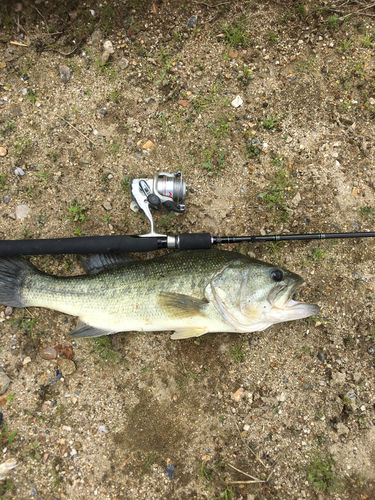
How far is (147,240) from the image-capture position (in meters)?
3.00

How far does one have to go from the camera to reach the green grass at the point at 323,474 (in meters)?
3.21

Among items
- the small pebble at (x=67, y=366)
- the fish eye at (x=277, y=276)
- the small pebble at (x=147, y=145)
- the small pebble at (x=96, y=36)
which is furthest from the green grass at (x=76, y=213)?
the fish eye at (x=277, y=276)

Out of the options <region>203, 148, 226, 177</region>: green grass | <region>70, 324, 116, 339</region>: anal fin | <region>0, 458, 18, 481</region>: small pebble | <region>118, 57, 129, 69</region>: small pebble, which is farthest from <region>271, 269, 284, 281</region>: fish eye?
<region>0, 458, 18, 481</region>: small pebble

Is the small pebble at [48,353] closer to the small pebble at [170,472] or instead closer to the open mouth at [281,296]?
the small pebble at [170,472]

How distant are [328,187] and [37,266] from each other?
368 centimetres

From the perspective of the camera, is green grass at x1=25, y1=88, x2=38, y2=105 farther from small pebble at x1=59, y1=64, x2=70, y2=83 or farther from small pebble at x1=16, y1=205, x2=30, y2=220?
small pebble at x1=16, y1=205, x2=30, y2=220

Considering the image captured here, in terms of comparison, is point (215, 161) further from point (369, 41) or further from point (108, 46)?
point (369, 41)

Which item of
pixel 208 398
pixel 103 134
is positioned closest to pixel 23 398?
pixel 208 398

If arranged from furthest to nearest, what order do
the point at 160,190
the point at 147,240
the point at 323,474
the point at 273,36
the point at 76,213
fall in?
the point at 273,36
the point at 76,213
the point at 323,474
the point at 160,190
the point at 147,240

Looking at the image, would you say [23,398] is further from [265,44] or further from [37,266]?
[265,44]

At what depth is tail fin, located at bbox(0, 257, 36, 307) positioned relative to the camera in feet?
10.4

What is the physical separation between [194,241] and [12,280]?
2060 mm

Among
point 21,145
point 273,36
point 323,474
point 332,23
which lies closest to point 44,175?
point 21,145

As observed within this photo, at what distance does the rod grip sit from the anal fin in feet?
4.06
